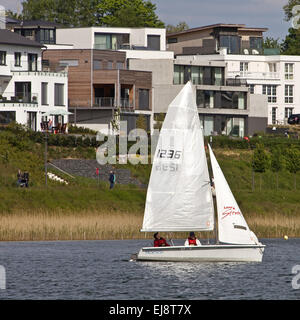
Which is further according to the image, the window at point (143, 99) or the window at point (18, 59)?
the window at point (143, 99)

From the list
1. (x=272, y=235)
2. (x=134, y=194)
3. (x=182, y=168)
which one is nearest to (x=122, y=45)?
(x=134, y=194)

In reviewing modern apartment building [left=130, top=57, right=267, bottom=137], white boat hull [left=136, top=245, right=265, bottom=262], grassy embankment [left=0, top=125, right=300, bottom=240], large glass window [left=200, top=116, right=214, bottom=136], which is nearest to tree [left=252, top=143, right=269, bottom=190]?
grassy embankment [left=0, top=125, right=300, bottom=240]

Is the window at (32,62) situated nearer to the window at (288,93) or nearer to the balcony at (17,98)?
the balcony at (17,98)

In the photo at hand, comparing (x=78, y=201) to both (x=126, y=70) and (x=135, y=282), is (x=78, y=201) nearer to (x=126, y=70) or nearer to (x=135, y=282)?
(x=135, y=282)

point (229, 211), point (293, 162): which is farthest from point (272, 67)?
point (229, 211)

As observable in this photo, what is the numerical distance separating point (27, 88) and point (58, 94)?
15.7ft

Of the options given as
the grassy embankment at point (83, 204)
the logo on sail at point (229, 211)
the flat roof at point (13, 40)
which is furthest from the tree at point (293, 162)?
the logo on sail at point (229, 211)

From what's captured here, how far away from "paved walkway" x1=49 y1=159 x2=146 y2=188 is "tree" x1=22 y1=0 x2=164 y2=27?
7195 centimetres

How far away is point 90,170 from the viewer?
92562mm

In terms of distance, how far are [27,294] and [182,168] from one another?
39.7ft

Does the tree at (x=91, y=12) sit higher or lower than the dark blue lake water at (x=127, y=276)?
higher

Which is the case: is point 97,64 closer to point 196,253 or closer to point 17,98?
point 17,98

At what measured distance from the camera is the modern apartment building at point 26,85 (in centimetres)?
10469

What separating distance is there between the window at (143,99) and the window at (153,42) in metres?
19.9
